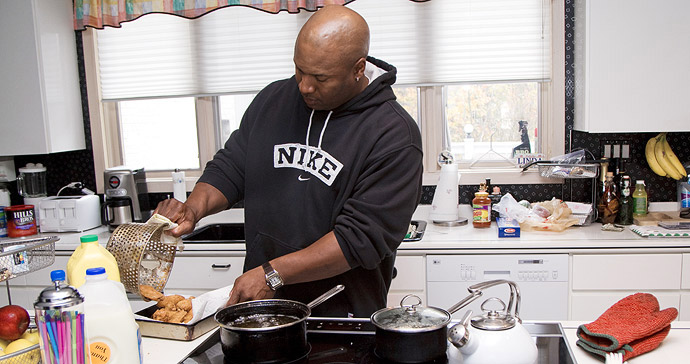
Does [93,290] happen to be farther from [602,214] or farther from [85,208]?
[602,214]

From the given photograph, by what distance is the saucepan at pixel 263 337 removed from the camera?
4.11 feet

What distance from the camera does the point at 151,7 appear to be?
10.9 ft

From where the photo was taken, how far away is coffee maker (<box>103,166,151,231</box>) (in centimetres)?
327

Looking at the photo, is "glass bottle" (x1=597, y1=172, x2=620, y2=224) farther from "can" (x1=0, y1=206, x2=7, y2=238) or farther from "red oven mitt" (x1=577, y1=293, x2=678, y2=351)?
"can" (x1=0, y1=206, x2=7, y2=238)

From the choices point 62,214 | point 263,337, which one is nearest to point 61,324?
point 263,337

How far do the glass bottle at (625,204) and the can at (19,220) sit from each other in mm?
3042

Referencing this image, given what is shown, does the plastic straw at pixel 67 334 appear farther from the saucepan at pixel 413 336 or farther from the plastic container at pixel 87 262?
the saucepan at pixel 413 336

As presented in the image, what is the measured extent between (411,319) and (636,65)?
2.15 m

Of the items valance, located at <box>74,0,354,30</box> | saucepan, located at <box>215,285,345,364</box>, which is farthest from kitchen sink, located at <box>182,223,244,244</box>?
saucepan, located at <box>215,285,345,364</box>

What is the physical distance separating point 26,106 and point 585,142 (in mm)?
2964

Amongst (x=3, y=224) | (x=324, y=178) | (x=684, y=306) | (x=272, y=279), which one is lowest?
(x=684, y=306)

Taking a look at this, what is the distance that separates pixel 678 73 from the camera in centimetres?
283

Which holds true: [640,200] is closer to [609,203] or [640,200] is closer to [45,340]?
[609,203]

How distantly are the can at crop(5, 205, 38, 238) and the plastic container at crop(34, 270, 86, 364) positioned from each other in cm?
254
